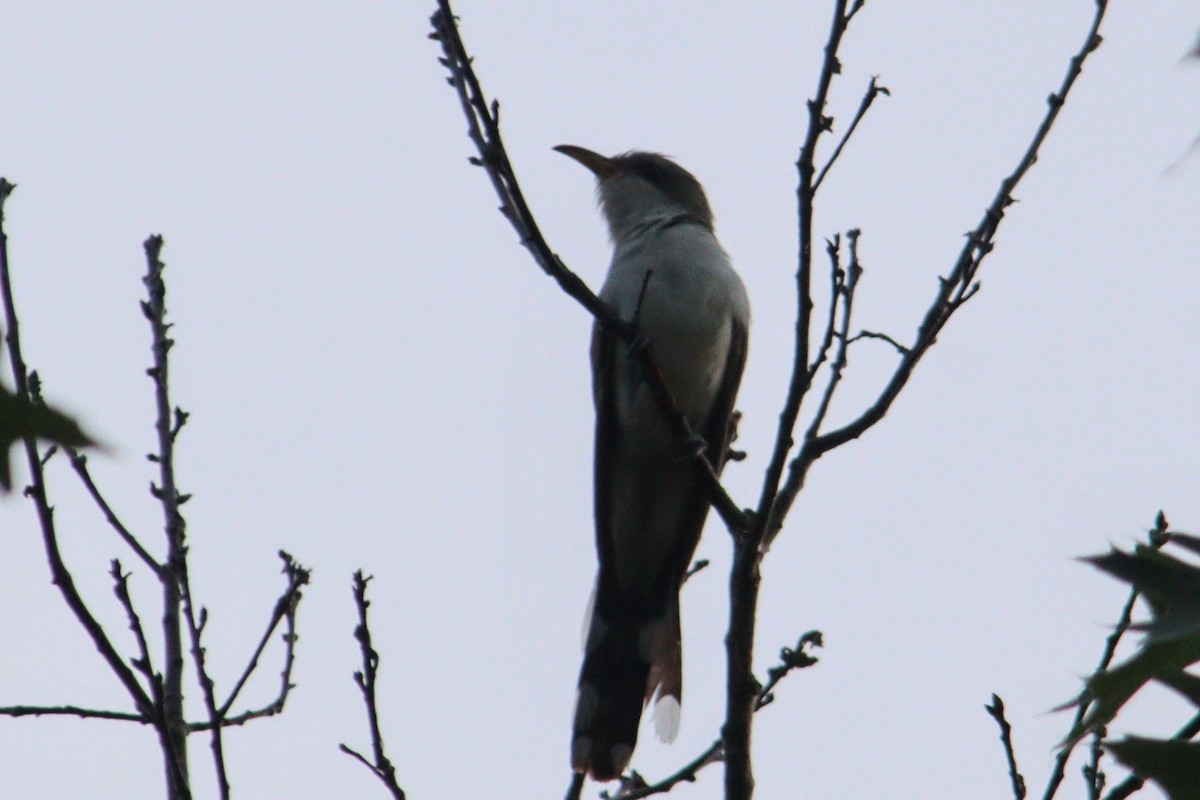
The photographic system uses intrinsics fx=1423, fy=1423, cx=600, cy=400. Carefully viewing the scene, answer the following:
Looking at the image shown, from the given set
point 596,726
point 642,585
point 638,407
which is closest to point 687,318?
point 638,407

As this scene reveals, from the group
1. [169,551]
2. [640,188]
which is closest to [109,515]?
[169,551]

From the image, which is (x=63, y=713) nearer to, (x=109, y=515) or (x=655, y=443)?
(x=109, y=515)

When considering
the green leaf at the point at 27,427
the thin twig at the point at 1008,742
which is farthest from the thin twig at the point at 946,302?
the green leaf at the point at 27,427

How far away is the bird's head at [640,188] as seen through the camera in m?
7.83

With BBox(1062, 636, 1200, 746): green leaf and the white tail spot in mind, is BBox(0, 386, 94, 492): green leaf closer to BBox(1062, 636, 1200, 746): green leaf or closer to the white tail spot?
BBox(1062, 636, 1200, 746): green leaf

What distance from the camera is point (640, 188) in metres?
7.99

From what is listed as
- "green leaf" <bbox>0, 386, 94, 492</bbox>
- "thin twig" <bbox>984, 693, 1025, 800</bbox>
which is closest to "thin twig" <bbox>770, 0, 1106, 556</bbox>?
"thin twig" <bbox>984, 693, 1025, 800</bbox>

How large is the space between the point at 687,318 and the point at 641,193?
1520 millimetres

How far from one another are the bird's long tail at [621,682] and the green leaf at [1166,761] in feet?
13.1

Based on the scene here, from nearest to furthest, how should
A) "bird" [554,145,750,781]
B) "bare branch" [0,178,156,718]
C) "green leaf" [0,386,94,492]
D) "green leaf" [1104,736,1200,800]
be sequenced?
"green leaf" [0,386,94,492] < "green leaf" [1104,736,1200,800] < "bare branch" [0,178,156,718] < "bird" [554,145,750,781]

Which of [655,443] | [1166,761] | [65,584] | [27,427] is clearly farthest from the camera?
[655,443]

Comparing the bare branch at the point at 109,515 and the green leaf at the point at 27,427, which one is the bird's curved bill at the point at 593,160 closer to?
the bare branch at the point at 109,515

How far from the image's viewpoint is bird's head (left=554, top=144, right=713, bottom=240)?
783 centimetres

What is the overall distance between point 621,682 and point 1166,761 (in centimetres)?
442
